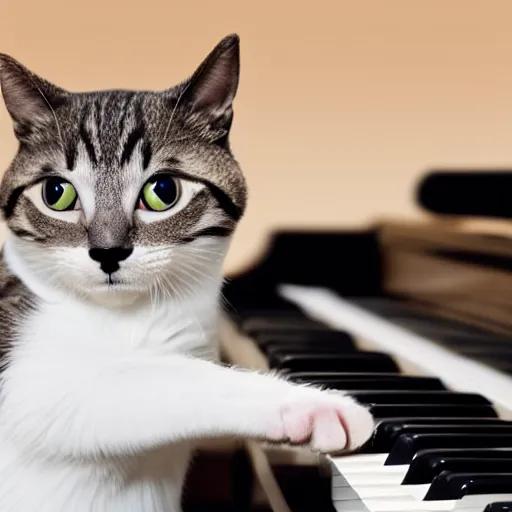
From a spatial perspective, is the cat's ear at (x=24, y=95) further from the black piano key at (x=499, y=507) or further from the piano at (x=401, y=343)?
the black piano key at (x=499, y=507)

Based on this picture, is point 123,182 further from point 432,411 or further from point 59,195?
point 432,411

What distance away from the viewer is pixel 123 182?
0.55 meters

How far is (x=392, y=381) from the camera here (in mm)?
673

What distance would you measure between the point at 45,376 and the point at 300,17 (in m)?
0.92

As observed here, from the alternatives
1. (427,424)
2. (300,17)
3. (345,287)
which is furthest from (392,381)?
(300,17)

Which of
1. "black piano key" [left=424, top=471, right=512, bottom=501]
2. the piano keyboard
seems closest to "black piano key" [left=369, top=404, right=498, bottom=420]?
the piano keyboard

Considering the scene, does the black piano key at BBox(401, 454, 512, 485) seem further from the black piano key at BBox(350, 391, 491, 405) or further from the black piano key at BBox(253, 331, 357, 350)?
the black piano key at BBox(253, 331, 357, 350)

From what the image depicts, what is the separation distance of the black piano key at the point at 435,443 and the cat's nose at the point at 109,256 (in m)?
0.23

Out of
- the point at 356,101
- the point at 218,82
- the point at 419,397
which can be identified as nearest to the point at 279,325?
the point at 419,397

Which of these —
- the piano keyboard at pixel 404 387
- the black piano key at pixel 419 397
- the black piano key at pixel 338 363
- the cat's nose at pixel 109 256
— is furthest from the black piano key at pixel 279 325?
the cat's nose at pixel 109 256

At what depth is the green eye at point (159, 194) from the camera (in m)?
0.56

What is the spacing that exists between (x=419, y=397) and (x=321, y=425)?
0.15 meters

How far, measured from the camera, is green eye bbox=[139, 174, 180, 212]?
0.56 metres

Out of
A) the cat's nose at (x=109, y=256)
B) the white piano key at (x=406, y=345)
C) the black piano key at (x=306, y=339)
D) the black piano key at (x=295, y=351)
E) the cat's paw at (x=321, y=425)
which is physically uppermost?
the cat's nose at (x=109, y=256)
